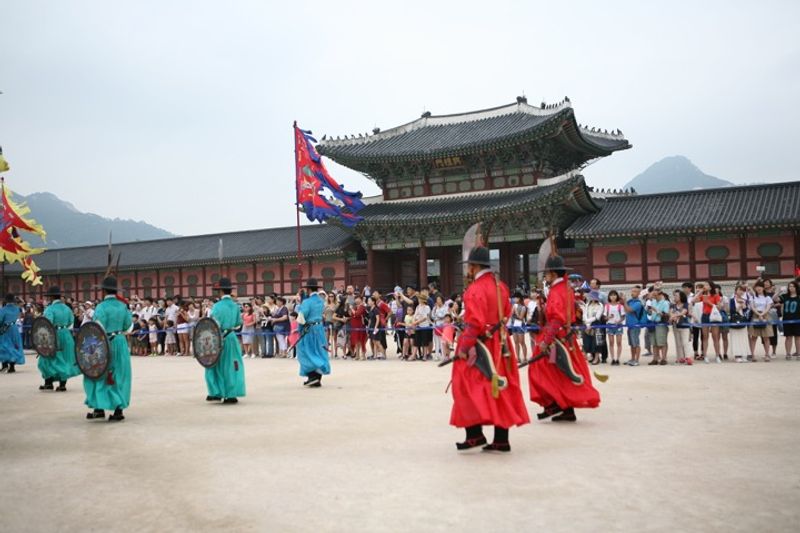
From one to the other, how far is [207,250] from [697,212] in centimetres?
2335

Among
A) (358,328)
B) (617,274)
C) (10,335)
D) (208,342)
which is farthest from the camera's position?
(617,274)

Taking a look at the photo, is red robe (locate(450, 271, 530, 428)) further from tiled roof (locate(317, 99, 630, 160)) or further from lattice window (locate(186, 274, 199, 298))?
lattice window (locate(186, 274, 199, 298))

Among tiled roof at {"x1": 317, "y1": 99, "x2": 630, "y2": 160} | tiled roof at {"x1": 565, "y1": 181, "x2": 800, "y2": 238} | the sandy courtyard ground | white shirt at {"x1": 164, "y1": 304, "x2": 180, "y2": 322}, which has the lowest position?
the sandy courtyard ground

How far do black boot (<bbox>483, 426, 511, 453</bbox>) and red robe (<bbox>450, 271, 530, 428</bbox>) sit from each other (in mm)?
75

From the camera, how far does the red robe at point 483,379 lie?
623 centimetres

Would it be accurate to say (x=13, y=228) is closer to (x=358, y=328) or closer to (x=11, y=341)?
(x=11, y=341)

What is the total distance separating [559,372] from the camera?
7812mm

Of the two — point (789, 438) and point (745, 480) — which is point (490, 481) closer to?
point (745, 480)

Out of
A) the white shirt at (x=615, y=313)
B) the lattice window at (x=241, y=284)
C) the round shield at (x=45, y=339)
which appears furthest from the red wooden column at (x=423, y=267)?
the round shield at (x=45, y=339)

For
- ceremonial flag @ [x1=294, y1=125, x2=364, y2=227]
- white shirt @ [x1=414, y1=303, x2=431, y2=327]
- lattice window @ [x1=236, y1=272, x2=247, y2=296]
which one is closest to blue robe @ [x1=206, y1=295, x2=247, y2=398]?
white shirt @ [x1=414, y1=303, x2=431, y2=327]

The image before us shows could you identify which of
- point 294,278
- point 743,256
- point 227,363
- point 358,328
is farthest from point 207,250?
point 227,363

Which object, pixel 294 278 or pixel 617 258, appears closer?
pixel 617 258

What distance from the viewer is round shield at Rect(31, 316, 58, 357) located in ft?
39.3

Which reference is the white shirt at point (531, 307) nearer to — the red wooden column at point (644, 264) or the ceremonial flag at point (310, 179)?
the ceremonial flag at point (310, 179)
